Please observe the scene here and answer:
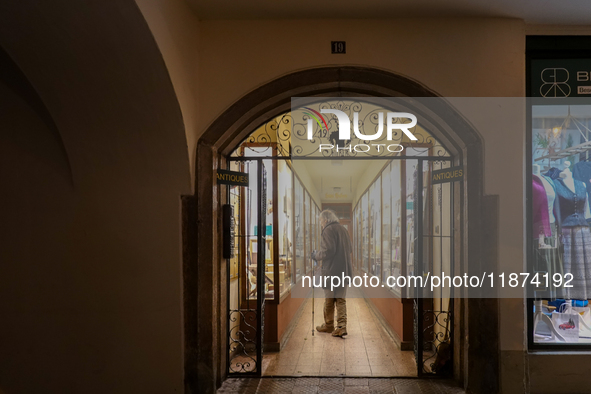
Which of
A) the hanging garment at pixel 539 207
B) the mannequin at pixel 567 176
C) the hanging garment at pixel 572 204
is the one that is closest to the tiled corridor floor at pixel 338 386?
the hanging garment at pixel 539 207

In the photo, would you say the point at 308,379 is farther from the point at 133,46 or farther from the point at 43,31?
the point at 43,31

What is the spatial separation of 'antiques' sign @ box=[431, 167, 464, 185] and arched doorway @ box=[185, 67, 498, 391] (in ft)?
0.25

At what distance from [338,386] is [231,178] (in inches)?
87.9

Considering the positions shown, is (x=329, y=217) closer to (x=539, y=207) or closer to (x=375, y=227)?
(x=375, y=227)

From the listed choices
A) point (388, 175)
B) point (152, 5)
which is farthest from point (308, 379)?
point (388, 175)

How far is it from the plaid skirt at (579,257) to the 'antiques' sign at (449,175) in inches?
45.0

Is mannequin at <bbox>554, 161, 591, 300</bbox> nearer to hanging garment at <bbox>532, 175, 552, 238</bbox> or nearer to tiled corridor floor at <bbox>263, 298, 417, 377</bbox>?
hanging garment at <bbox>532, 175, 552, 238</bbox>

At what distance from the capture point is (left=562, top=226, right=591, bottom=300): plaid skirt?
457cm

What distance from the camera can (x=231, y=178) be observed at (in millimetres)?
4602

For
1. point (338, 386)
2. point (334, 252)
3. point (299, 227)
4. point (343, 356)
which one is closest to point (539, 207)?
point (338, 386)

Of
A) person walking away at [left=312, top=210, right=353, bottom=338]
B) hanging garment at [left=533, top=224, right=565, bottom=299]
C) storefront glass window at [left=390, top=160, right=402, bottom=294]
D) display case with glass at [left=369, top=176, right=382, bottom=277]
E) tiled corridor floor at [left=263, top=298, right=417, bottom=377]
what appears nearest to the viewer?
hanging garment at [left=533, top=224, right=565, bottom=299]

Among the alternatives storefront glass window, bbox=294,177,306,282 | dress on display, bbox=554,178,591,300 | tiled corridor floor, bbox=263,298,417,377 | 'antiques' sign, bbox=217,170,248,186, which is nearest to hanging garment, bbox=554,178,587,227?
dress on display, bbox=554,178,591,300

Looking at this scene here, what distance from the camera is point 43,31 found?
3271mm

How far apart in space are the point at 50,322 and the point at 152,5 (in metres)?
2.79
